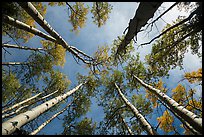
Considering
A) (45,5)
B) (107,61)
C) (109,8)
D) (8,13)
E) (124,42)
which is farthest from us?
(107,61)

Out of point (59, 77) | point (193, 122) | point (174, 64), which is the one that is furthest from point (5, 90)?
point (193, 122)

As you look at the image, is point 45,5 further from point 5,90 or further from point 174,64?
point 174,64

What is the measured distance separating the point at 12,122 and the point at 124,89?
9.60 meters

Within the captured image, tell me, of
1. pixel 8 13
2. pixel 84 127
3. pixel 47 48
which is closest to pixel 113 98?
pixel 84 127

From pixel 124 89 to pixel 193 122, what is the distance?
905 cm

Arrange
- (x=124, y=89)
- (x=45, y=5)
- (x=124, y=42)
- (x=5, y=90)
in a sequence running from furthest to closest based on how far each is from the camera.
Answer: (x=124, y=89)
(x=5, y=90)
(x=45, y=5)
(x=124, y=42)

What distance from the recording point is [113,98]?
12453mm

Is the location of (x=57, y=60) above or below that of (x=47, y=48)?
below

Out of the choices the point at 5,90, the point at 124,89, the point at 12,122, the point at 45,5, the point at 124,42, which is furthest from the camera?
the point at 124,89

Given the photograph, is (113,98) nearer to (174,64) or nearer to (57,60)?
(57,60)

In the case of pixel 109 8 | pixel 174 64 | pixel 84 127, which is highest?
pixel 109 8

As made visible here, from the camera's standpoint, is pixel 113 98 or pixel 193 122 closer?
pixel 193 122

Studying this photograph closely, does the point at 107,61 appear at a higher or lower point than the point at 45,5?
lower

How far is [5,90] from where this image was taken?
37.4 feet
